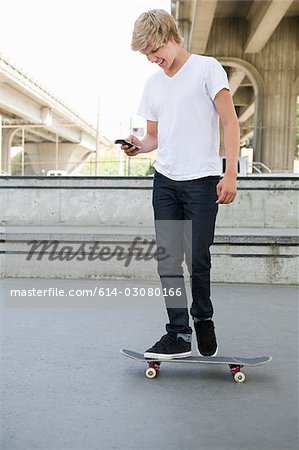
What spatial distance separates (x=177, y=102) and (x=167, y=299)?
986 millimetres

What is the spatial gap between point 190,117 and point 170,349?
3.76 feet

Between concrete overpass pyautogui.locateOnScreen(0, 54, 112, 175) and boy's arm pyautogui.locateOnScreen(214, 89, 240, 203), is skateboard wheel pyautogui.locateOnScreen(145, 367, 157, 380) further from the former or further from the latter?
concrete overpass pyautogui.locateOnScreen(0, 54, 112, 175)

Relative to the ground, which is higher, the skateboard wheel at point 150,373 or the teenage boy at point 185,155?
the teenage boy at point 185,155

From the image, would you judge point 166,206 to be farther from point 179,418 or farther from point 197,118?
point 179,418

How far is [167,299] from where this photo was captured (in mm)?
2490

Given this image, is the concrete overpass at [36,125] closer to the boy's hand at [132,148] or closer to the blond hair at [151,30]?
the boy's hand at [132,148]

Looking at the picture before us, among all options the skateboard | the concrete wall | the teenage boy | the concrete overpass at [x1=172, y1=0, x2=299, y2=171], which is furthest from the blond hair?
the concrete overpass at [x1=172, y1=0, x2=299, y2=171]

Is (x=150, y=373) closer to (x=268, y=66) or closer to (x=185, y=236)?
(x=185, y=236)

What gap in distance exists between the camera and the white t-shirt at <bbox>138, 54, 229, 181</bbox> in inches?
90.0

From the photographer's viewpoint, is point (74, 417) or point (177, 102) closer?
point (74, 417)

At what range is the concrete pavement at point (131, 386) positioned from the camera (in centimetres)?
173

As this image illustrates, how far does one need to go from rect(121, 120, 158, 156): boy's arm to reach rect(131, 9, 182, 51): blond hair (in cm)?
48

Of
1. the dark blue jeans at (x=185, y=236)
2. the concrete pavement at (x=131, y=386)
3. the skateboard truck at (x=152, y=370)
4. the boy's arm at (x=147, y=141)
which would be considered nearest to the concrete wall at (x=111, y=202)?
the concrete pavement at (x=131, y=386)

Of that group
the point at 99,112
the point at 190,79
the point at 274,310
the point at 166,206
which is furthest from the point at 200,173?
the point at 99,112
